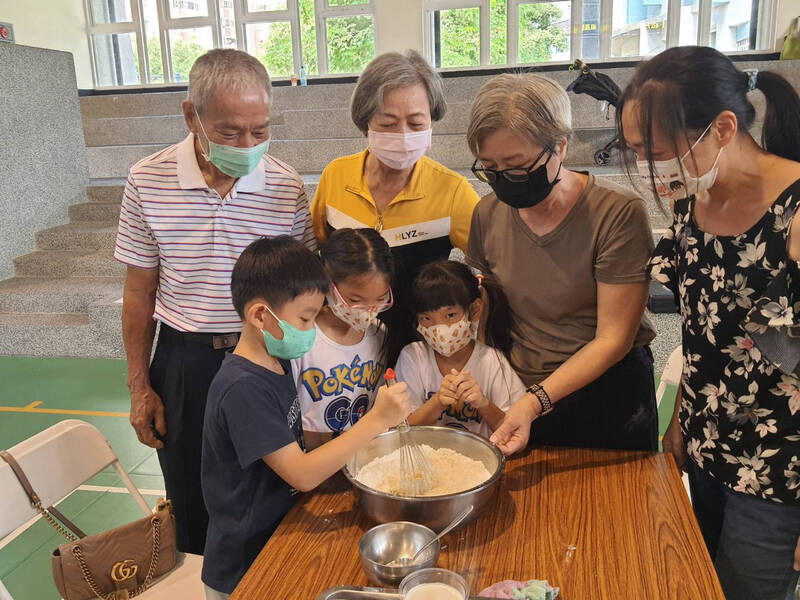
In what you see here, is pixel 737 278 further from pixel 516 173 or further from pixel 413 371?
pixel 413 371

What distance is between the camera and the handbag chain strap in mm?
1508

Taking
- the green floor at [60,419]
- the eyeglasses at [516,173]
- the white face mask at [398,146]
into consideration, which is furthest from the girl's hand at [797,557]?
the green floor at [60,419]

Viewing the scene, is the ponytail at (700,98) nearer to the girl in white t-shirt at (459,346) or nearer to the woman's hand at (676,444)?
the girl in white t-shirt at (459,346)

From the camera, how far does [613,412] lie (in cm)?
160

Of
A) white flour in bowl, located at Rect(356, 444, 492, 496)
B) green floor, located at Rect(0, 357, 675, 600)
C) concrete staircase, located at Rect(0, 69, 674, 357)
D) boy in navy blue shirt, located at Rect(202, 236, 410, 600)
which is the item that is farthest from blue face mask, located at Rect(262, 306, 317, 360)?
concrete staircase, located at Rect(0, 69, 674, 357)

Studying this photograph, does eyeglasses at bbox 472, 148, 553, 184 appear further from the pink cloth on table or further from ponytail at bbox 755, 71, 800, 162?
the pink cloth on table

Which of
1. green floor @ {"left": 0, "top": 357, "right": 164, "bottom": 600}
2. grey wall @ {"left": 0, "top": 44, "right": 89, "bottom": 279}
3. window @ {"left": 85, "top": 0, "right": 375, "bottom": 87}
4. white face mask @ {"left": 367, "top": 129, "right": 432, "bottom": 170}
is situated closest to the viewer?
white face mask @ {"left": 367, "top": 129, "right": 432, "bottom": 170}

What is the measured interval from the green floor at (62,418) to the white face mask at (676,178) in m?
2.25

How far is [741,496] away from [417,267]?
0.89 m

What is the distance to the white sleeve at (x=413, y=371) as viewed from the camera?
1.63 meters

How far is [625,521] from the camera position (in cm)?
123

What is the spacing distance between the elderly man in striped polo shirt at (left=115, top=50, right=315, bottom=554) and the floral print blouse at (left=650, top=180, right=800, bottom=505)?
966 mm

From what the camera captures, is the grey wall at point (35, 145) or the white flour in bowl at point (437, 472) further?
the grey wall at point (35, 145)

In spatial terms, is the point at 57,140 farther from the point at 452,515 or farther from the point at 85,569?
the point at 452,515
